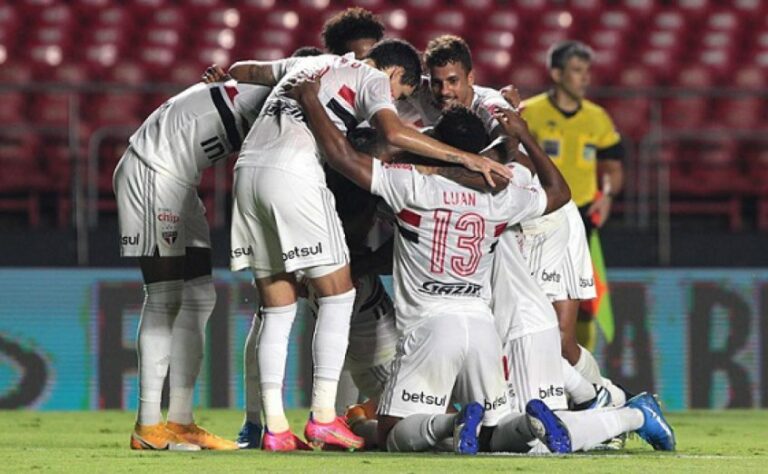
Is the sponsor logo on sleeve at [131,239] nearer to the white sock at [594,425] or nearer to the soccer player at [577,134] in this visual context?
the white sock at [594,425]

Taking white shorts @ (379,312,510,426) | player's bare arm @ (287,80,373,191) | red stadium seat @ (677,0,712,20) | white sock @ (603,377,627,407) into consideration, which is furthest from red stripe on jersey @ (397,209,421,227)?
red stadium seat @ (677,0,712,20)

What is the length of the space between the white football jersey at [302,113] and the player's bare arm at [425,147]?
7 cm

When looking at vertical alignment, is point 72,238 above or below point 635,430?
above

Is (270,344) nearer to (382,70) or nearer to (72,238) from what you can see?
(382,70)

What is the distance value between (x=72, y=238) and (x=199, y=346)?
3.57 meters

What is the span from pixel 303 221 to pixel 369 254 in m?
0.72

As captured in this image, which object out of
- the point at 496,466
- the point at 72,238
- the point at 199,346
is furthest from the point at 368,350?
the point at 72,238

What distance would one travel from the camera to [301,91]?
641 centimetres

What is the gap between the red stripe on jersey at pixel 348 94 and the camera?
21.2 feet

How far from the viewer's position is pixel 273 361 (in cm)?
635

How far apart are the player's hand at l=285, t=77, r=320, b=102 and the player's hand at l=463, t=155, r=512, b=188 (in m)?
0.67

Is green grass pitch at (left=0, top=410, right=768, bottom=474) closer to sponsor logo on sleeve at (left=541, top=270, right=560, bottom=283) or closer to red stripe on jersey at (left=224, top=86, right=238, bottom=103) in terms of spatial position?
sponsor logo on sleeve at (left=541, top=270, right=560, bottom=283)

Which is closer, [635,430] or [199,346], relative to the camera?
[635,430]

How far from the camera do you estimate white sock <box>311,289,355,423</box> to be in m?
6.37
